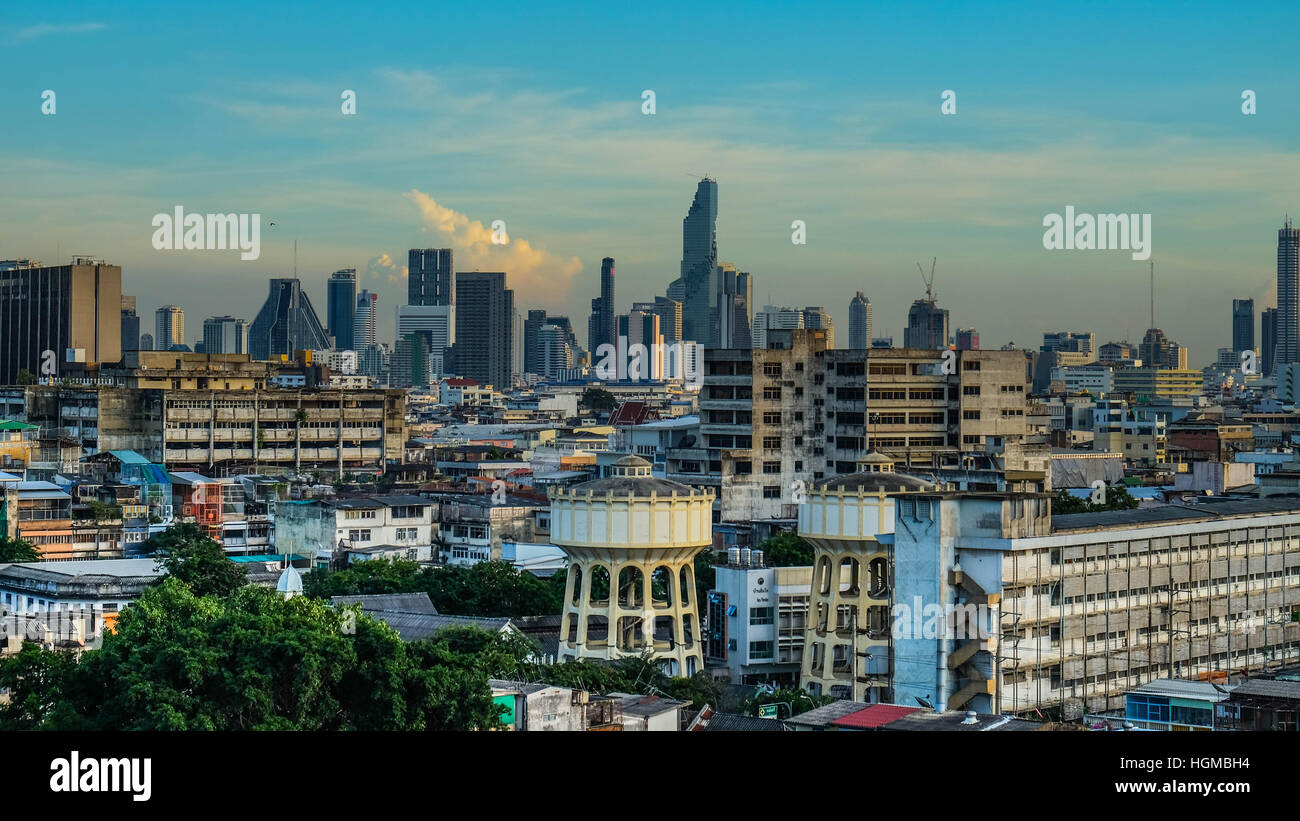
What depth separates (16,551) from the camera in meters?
60.9

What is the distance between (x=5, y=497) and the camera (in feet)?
222

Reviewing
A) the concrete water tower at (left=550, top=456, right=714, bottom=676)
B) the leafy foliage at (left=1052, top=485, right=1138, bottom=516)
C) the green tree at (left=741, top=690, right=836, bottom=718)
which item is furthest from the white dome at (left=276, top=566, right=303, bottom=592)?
the leafy foliage at (left=1052, top=485, right=1138, bottom=516)

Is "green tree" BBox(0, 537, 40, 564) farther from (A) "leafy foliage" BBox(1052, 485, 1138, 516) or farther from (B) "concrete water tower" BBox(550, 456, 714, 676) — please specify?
(A) "leafy foliage" BBox(1052, 485, 1138, 516)

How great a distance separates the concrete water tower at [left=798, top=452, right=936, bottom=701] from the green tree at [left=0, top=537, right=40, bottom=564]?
27783 mm

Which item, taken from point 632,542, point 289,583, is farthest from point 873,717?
point 289,583

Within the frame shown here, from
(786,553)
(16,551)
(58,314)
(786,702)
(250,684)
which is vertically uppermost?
(58,314)

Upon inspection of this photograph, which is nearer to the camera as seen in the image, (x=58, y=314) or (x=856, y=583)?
(x=856, y=583)

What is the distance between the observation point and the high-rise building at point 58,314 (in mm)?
159000

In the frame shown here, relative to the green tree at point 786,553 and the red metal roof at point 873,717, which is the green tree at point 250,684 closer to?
the red metal roof at point 873,717

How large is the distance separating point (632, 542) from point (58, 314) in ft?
421

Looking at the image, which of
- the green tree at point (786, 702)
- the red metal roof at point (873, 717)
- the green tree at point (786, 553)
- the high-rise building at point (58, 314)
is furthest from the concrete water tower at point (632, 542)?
the high-rise building at point (58, 314)

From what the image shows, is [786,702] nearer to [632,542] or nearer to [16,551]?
[632,542]
